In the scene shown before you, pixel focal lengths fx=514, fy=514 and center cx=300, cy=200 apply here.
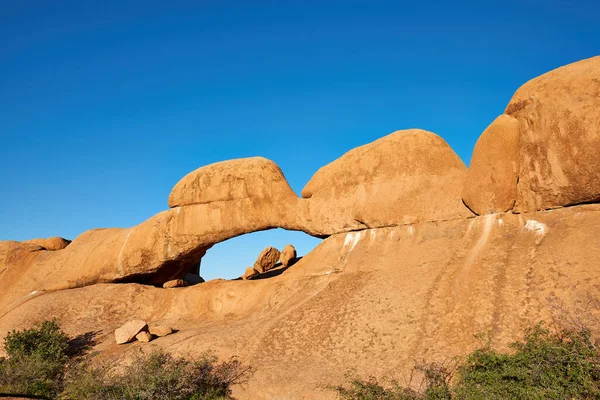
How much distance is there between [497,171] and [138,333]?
1229 cm

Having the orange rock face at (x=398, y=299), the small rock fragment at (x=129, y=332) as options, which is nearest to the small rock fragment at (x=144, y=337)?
the small rock fragment at (x=129, y=332)

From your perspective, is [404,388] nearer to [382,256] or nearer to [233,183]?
[382,256]

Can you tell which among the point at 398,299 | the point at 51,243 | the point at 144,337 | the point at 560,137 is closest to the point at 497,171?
the point at 560,137

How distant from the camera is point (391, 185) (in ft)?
54.9

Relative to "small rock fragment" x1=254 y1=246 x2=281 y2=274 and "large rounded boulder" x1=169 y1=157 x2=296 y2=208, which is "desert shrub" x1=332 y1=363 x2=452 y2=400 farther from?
"small rock fragment" x1=254 y1=246 x2=281 y2=274

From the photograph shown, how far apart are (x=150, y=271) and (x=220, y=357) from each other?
8.65m

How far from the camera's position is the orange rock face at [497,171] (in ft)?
47.9

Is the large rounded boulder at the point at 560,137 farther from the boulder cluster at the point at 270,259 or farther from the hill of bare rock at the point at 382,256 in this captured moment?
the boulder cluster at the point at 270,259

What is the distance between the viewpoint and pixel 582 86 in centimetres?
1330

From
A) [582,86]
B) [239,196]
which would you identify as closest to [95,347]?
[239,196]

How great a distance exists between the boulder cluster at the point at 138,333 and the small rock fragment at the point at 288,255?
8093 mm

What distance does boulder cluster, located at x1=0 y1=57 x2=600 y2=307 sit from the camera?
13.6 metres

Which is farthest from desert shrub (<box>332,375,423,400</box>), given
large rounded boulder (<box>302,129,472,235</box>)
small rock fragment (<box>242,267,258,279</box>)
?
small rock fragment (<box>242,267,258,279</box>)

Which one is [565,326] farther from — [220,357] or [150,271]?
[150,271]
